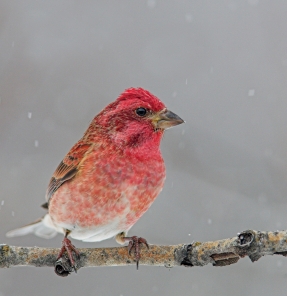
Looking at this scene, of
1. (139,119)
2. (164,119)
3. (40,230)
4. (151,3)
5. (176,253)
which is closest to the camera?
(176,253)

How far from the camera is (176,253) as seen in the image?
164 inches

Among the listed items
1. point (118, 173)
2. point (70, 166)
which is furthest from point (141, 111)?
point (70, 166)

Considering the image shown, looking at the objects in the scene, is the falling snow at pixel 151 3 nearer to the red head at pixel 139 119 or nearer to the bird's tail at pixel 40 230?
the bird's tail at pixel 40 230

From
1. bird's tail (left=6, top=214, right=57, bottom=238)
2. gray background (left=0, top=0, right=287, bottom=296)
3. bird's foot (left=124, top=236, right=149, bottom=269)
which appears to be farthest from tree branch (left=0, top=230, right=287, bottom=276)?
gray background (left=0, top=0, right=287, bottom=296)

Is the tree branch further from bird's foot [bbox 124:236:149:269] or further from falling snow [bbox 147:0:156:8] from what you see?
falling snow [bbox 147:0:156:8]

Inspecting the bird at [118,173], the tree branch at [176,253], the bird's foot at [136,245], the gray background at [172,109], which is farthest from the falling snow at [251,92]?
the tree branch at [176,253]

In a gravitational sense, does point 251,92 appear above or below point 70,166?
above

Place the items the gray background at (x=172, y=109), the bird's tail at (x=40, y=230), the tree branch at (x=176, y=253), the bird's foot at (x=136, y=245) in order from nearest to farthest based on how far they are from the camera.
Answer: the tree branch at (x=176, y=253)
the bird's foot at (x=136, y=245)
the bird's tail at (x=40, y=230)
the gray background at (x=172, y=109)

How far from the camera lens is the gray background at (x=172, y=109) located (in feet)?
28.9

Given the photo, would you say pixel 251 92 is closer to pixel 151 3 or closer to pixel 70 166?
pixel 151 3

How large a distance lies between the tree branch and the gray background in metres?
3.81

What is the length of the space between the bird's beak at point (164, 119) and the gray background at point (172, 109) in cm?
368

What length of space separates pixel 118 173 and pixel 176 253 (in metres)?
1.16

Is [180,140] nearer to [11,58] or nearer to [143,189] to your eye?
[11,58]
